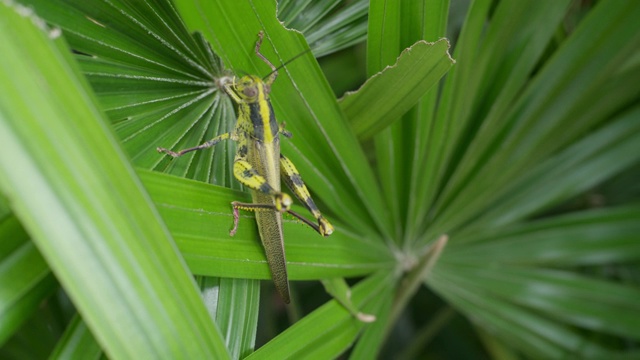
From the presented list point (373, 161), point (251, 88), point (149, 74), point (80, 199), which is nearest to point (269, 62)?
point (251, 88)

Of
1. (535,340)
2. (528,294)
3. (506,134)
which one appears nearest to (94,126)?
(506,134)

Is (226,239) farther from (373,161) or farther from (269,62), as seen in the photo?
(373,161)

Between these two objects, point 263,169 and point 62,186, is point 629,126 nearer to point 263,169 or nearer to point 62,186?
point 263,169

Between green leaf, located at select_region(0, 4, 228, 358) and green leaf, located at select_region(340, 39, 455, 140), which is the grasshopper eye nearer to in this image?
green leaf, located at select_region(340, 39, 455, 140)

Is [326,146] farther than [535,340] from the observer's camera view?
No

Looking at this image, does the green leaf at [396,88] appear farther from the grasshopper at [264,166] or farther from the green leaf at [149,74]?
the green leaf at [149,74]

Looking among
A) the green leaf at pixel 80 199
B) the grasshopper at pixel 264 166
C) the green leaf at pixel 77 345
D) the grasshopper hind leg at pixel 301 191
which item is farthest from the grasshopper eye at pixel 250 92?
the green leaf at pixel 77 345

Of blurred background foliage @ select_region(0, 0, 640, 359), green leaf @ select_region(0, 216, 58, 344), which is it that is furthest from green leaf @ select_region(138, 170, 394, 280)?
green leaf @ select_region(0, 216, 58, 344)
